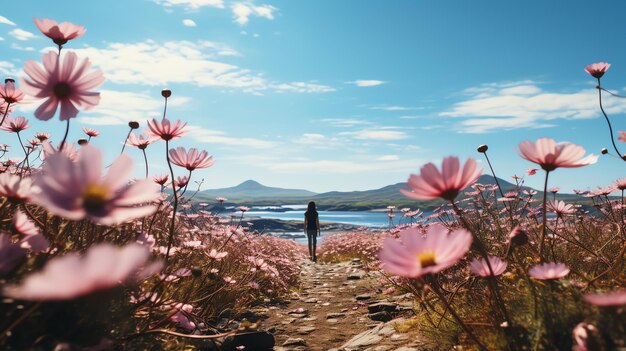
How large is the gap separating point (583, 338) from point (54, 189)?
4.92 feet

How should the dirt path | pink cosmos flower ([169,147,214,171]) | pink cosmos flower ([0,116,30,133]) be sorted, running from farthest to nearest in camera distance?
the dirt path, pink cosmos flower ([0,116,30,133]), pink cosmos flower ([169,147,214,171])

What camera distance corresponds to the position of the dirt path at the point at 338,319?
11.4ft

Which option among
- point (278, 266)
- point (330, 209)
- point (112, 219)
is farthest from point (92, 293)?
point (330, 209)

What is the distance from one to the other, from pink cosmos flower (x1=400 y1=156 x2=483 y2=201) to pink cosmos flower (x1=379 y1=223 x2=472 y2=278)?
0.48ft

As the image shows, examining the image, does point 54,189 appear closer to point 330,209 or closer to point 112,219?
point 112,219

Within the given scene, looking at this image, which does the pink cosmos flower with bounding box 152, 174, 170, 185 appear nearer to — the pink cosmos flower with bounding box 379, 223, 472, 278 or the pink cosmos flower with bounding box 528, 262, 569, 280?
the pink cosmos flower with bounding box 379, 223, 472, 278

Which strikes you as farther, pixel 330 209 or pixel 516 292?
pixel 330 209

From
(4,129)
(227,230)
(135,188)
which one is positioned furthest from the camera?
(227,230)

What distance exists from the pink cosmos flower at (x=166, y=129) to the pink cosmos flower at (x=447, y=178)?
1.43 m

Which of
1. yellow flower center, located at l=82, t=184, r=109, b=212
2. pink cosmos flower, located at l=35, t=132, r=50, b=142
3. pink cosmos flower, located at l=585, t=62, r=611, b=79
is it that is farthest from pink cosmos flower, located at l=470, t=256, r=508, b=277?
pink cosmos flower, located at l=35, t=132, r=50, b=142

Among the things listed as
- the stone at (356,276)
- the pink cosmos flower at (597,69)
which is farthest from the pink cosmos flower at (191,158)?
the stone at (356,276)

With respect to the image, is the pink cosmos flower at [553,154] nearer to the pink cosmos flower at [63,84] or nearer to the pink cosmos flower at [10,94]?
the pink cosmos flower at [63,84]

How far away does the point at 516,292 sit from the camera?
201 centimetres

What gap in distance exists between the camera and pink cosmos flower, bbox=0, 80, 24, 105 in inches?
88.8
